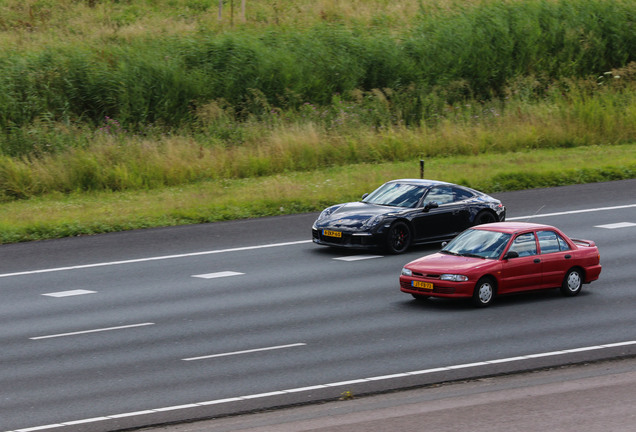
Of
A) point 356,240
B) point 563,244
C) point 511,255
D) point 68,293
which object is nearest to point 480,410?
point 511,255

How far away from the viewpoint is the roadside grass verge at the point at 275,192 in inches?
935

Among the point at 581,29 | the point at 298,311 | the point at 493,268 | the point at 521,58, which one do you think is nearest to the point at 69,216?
the point at 298,311

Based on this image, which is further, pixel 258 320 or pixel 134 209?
pixel 134 209

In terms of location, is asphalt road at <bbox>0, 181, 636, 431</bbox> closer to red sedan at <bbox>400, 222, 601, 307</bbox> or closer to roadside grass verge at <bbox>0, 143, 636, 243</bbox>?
red sedan at <bbox>400, 222, 601, 307</bbox>

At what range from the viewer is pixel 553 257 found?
55.5 feet

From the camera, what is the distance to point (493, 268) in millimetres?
16266

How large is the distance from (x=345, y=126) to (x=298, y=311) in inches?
678

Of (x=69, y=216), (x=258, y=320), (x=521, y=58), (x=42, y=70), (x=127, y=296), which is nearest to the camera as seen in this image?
(x=258, y=320)

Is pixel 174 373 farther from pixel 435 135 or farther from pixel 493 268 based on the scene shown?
pixel 435 135

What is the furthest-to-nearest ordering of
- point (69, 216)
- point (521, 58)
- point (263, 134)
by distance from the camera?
1. point (521, 58)
2. point (263, 134)
3. point (69, 216)

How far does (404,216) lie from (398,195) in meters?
1.04

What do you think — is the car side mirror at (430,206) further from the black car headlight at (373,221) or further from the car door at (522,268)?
the car door at (522,268)

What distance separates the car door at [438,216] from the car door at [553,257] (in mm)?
3996

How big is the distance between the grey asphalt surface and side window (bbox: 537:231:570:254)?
4759 mm
